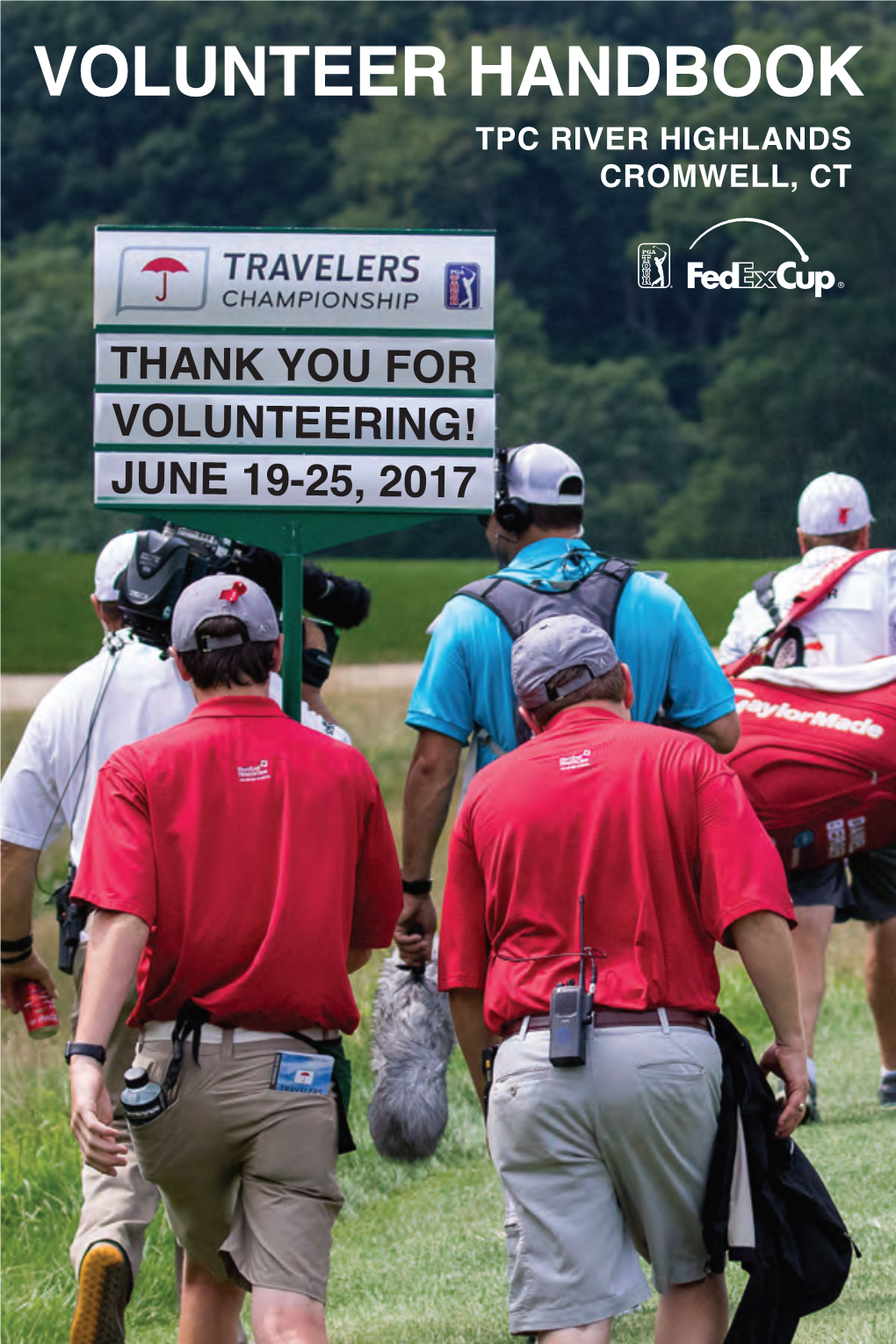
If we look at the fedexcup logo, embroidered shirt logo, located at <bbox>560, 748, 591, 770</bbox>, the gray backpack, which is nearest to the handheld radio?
embroidered shirt logo, located at <bbox>560, 748, 591, 770</bbox>

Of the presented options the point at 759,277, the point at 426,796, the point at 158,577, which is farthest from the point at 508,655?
the point at 759,277

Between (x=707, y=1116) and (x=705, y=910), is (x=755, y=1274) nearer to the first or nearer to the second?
(x=707, y=1116)

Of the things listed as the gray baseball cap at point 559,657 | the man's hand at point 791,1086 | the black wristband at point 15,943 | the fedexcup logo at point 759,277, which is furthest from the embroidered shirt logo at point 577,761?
the fedexcup logo at point 759,277

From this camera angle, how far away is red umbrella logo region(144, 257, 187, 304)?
5188 mm

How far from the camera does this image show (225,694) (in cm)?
488

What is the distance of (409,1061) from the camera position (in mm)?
6227

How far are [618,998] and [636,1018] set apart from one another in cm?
5

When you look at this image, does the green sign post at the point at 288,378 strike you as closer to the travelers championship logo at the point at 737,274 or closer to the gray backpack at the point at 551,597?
the gray backpack at the point at 551,597

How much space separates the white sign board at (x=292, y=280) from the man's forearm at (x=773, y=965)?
1426 mm

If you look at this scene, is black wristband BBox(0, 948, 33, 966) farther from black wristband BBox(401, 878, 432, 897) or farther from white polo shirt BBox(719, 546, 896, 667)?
white polo shirt BBox(719, 546, 896, 667)

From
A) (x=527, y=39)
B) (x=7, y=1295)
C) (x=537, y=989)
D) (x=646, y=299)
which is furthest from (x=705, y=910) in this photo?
(x=527, y=39)

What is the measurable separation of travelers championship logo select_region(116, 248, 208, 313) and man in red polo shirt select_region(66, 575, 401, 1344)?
0.68 metres

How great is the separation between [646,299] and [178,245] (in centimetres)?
5443

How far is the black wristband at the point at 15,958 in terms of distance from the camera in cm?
606
